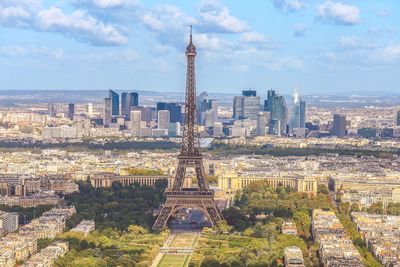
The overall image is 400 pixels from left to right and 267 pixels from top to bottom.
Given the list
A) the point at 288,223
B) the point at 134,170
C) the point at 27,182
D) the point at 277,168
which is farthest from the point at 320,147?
the point at 288,223

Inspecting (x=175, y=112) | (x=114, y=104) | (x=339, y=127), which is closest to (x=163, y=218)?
(x=339, y=127)

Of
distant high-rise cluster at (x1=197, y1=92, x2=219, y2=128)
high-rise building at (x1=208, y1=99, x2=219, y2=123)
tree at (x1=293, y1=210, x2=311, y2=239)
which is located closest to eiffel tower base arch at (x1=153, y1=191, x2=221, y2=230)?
tree at (x1=293, y1=210, x2=311, y2=239)

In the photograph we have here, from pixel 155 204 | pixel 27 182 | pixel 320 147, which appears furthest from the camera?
pixel 320 147

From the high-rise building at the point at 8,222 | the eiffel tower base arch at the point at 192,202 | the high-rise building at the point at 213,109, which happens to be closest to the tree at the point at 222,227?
the eiffel tower base arch at the point at 192,202

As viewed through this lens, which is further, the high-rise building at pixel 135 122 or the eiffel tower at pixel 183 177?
the high-rise building at pixel 135 122

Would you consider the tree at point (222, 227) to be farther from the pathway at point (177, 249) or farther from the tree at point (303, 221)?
the tree at point (303, 221)

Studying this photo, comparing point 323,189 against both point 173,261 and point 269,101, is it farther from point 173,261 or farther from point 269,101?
point 269,101

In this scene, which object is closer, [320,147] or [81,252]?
[81,252]

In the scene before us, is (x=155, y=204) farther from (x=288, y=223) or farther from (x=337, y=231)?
(x=337, y=231)
